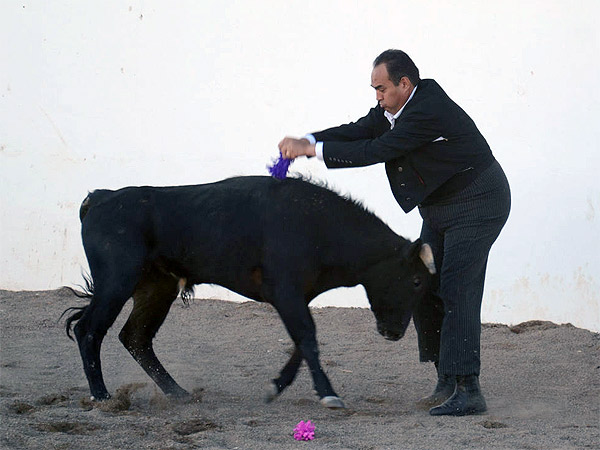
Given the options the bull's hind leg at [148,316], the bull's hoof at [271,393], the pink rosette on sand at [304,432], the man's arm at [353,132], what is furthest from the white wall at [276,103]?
the pink rosette on sand at [304,432]

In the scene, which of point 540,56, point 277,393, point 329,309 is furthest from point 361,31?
point 277,393

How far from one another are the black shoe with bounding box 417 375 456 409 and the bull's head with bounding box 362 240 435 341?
1.20 feet

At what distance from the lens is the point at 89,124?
8.64 meters

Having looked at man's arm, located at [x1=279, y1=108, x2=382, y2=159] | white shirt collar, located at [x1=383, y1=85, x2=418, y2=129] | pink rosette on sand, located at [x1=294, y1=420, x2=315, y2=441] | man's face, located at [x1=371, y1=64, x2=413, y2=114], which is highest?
man's face, located at [x1=371, y1=64, x2=413, y2=114]

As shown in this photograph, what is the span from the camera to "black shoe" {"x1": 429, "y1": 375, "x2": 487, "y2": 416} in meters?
5.41

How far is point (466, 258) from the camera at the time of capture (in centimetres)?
548

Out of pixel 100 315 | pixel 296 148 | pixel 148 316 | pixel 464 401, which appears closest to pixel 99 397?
pixel 100 315

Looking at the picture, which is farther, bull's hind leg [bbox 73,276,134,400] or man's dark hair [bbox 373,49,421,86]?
bull's hind leg [bbox 73,276,134,400]

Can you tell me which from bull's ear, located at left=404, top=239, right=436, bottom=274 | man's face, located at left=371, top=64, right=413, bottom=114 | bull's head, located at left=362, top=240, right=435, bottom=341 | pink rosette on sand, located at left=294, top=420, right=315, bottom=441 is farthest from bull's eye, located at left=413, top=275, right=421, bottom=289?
pink rosette on sand, located at left=294, top=420, right=315, bottom=441

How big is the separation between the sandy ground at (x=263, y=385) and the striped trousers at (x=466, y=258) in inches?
14.3

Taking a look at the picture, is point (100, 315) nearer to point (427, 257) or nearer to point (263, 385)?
point (263, 385)

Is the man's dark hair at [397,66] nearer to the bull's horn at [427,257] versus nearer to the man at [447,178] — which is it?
the man at [447,178]

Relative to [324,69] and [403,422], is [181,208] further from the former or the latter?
[324,69]

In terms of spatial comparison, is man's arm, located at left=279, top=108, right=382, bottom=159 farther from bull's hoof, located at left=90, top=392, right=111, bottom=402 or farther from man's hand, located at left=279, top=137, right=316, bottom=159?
bull's hoof, located at left=90, top=392, right=111, bottom=402
